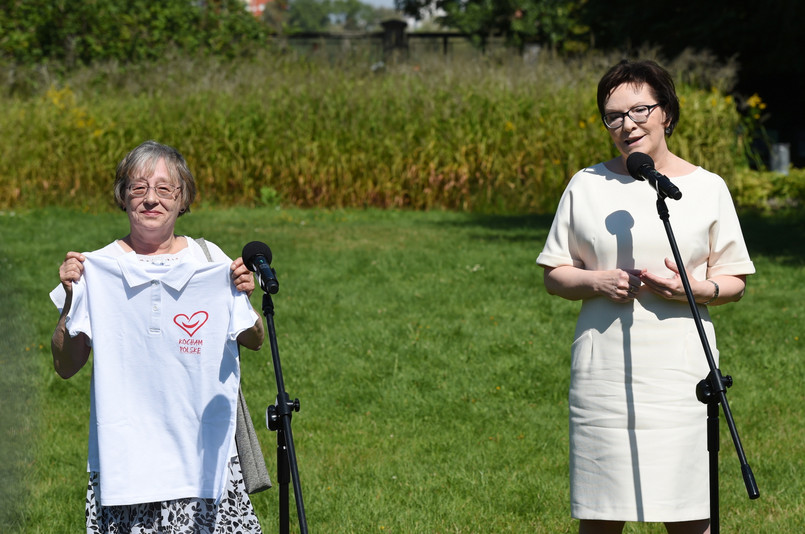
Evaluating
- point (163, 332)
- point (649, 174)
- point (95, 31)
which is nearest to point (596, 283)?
point (649, 174)

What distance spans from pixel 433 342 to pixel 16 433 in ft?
18.6

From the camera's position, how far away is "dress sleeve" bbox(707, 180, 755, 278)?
326 centimetres

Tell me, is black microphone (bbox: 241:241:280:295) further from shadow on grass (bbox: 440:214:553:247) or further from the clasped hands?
shadow on grass (bbox: 440:214:553:247)

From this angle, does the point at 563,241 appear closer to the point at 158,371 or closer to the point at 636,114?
the point at 636,114

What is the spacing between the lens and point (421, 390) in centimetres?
673

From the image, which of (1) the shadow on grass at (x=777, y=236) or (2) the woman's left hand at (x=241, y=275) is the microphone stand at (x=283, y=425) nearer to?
(2) the woman's left hand at (x=241, y=275)

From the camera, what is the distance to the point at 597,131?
49.0 feet

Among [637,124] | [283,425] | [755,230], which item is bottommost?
[755,230]

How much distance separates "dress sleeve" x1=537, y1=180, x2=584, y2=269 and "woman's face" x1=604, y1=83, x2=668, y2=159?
0.25m

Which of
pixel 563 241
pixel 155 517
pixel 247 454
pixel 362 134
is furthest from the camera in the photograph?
pixel 362 134

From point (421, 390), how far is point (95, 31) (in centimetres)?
1663

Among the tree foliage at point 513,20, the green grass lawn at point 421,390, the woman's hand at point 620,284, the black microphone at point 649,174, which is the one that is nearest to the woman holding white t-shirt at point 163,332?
the green grass lawn at point 421,390

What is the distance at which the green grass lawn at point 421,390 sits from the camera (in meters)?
4.73

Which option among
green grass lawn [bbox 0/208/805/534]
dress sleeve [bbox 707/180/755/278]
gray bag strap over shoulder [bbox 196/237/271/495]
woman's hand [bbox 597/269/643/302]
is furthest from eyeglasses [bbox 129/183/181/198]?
dress sleeve [bbox 707/180/755/278]
